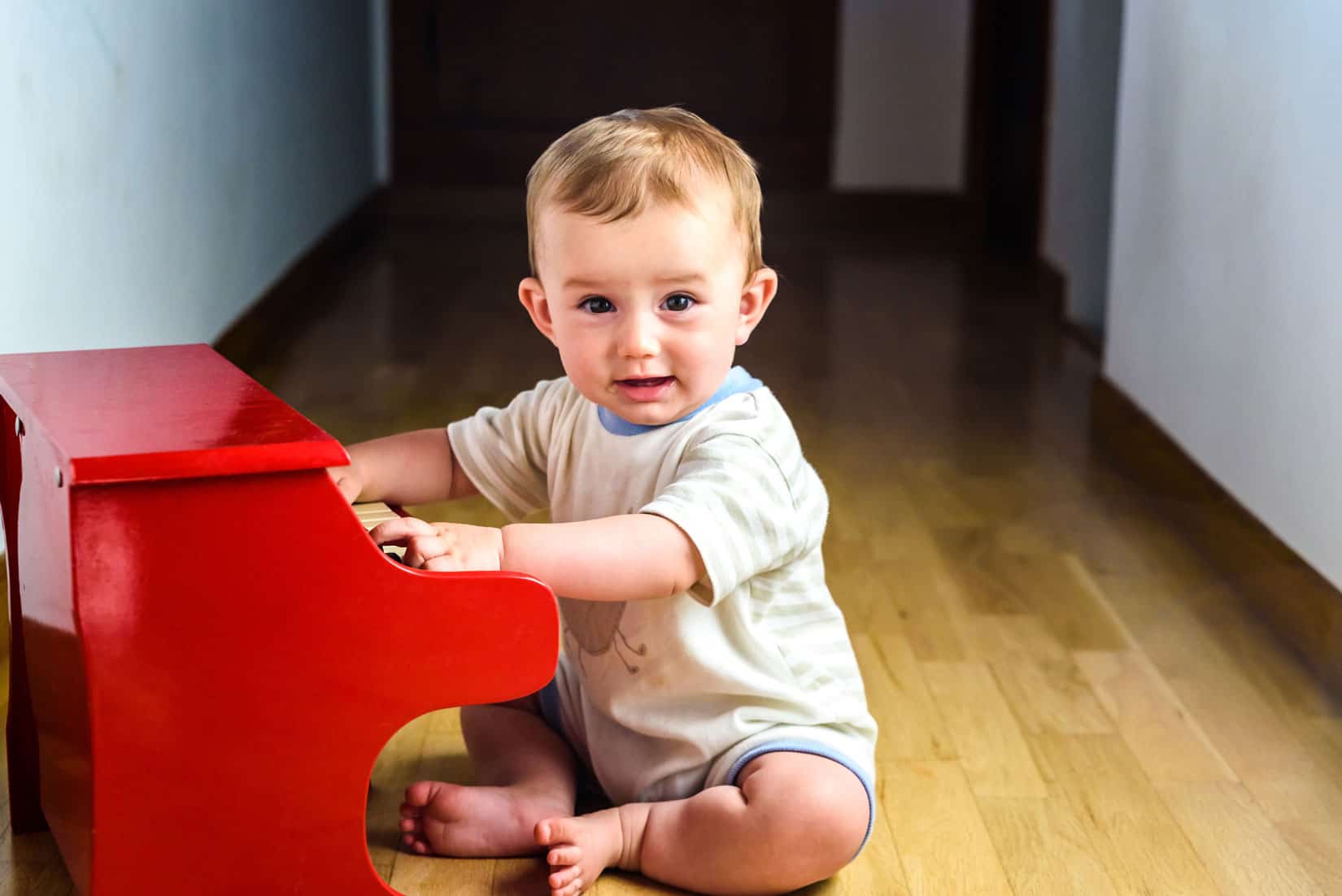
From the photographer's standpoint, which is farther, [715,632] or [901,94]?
[901,94]

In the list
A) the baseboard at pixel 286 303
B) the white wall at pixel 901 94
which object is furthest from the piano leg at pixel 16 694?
the white wall at pixel 901 94

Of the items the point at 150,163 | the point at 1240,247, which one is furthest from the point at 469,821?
the point at 150,163

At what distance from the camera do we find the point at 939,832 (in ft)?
3.45

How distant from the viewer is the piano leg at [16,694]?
0.93m

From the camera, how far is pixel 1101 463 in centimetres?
204

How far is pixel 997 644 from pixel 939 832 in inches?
15.1

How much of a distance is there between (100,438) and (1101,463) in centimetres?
156

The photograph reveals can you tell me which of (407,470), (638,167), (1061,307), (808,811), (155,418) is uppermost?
(638,167)

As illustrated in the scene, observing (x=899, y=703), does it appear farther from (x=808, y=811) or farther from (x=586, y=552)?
(x=586, y=552)

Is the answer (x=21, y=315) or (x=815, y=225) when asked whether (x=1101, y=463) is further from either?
(x=815, y=225)

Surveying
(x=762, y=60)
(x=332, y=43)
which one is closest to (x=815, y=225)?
(x=762, y=60)

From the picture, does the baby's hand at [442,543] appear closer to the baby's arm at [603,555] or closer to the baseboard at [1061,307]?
the baby's arm at [603,555]

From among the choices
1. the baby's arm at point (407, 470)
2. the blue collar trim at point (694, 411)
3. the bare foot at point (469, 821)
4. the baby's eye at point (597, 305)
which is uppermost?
the baby's eye at point (597, 305)

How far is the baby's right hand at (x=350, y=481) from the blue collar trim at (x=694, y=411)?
0.53ft
